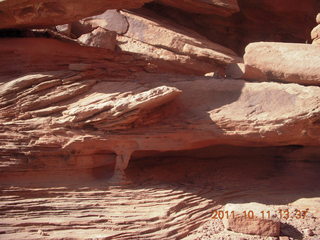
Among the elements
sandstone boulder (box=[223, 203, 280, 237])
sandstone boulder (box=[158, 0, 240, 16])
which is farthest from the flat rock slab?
sandstone boulder (box=[158, 0, 240, 16])

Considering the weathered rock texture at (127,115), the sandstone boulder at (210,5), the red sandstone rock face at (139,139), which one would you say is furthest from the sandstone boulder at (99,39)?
the sandstone boulder at (210,5)

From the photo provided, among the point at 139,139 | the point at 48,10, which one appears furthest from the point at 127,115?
the point at 48,10

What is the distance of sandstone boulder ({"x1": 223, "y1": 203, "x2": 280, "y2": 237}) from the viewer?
503 centimetres

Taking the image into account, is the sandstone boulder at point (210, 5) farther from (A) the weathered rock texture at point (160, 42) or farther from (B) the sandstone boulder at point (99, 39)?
(B) the sandstone boulder at point (99, 39)

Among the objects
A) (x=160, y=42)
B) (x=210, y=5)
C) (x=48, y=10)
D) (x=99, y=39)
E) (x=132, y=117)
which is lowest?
(x=132, y=117)

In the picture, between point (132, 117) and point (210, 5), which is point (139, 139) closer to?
point (132, 117)

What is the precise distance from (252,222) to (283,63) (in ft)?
8.98

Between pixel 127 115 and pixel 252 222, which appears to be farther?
pixel 127 115

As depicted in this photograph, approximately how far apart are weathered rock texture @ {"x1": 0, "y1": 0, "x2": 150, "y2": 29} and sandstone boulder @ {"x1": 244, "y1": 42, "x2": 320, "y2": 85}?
217 centimetres

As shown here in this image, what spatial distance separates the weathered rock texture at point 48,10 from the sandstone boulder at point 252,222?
3.32 metres

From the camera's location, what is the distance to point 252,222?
5.06 meters

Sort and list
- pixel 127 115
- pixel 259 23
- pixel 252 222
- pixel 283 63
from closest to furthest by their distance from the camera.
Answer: pixel 252 222 < pixel 127 115 < pixel 283 63 < pixel 259 23

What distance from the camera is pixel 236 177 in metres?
6.69

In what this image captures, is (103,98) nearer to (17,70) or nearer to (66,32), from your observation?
(17,70)
